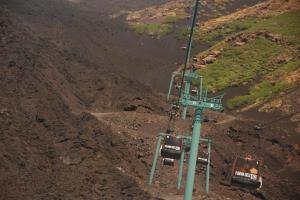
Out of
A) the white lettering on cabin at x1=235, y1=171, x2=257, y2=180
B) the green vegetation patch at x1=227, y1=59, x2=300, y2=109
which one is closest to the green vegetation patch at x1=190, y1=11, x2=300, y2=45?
the green vegetation patch at x1=227, y1=59, x2=300, y2=109

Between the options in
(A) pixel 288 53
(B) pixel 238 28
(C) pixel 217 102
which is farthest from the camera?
(B) pixel 238 28

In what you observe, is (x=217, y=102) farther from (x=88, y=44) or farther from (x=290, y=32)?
(x=290, y=32)

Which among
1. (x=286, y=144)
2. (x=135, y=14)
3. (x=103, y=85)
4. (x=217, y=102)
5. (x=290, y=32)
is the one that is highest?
(x=135, y=14)

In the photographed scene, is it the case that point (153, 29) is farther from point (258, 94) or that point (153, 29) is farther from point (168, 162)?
point (168, 162)

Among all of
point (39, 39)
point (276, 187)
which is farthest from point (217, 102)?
point (39, 39)

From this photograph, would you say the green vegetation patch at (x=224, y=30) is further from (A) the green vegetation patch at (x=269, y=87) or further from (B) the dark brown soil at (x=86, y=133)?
(B) the dark brown soil at (x=86, y=133)

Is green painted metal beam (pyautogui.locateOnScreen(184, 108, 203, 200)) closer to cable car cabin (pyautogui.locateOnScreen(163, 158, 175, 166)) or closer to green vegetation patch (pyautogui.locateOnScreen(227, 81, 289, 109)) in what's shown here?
cable car cabin (pyautogui.locateOnScreen(163, 158, 175, 166))

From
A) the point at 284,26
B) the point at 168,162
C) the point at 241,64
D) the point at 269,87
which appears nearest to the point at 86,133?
the point at 168,162
